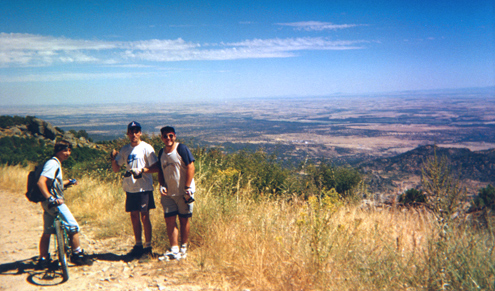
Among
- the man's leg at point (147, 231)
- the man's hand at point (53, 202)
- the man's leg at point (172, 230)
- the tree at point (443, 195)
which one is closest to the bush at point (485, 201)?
the tree at point (443, 195)

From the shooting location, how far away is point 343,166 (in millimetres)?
12438

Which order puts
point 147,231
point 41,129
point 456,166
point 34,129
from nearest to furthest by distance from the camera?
point 147,231, point 41,129, point 34,129, point 456,166

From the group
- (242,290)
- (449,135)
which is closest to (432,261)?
(242,290)

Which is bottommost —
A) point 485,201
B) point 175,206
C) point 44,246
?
point 485,201

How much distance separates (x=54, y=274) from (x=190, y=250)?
159 cm

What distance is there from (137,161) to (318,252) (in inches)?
96.0

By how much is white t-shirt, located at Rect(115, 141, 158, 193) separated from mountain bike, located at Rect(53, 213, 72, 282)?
0.82m

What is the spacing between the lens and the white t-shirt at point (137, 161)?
3.90 m

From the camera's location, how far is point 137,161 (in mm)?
3895

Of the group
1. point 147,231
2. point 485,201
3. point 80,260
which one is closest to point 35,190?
point 80,260

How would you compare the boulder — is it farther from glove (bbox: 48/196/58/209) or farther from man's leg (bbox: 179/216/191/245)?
man's leg (bbox: 179/216/191/245)

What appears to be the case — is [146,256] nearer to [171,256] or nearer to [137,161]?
[171,256]

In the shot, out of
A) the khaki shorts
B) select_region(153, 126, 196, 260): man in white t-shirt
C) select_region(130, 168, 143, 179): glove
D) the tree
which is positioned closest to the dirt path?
select_region(153, 126, 196, 260): man in white t-shirt

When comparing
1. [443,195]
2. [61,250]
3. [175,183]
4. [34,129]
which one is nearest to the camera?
[443,195]
